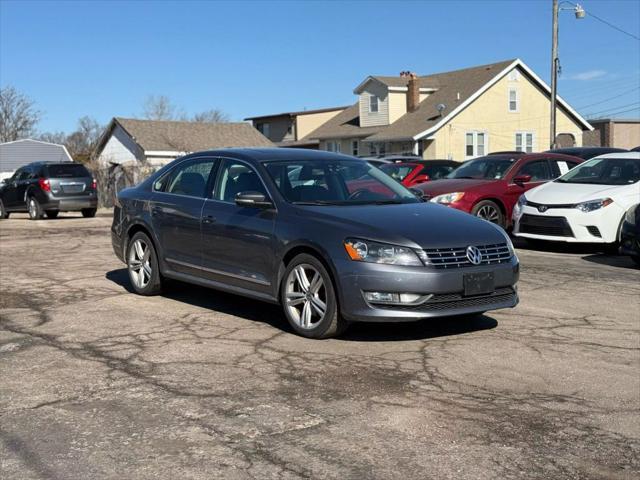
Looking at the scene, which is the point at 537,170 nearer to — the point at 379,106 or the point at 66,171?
the point at 66,171

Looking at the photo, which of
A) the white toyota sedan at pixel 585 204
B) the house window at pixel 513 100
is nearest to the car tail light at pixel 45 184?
the white toyota sedan at pixel 585 204

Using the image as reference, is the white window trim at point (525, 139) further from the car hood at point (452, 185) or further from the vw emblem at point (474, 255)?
the vw emblem at point (474, 255)

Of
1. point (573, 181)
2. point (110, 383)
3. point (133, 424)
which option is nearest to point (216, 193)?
point (110, 383)

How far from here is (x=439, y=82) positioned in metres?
46.0

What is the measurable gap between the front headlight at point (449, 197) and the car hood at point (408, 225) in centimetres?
661

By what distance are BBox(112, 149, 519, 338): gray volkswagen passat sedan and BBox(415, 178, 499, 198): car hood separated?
602 cm

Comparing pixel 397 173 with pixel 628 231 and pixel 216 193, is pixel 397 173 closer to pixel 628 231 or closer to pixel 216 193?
pixel 628 231

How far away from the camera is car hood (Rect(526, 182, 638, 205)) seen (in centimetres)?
1198

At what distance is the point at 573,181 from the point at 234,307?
736cm

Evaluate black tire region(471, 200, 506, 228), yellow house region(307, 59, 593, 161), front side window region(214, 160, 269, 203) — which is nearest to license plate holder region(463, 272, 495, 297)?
front side window region(214, 160, 269, 203)

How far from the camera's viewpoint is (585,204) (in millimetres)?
11930

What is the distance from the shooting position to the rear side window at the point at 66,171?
21875mm

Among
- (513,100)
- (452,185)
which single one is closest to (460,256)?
(452,185)

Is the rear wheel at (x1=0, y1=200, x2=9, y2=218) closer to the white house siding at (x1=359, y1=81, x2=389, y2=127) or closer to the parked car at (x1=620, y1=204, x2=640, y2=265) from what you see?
the parked car at (x1=620, y1=204, x2=640, y2=265)
